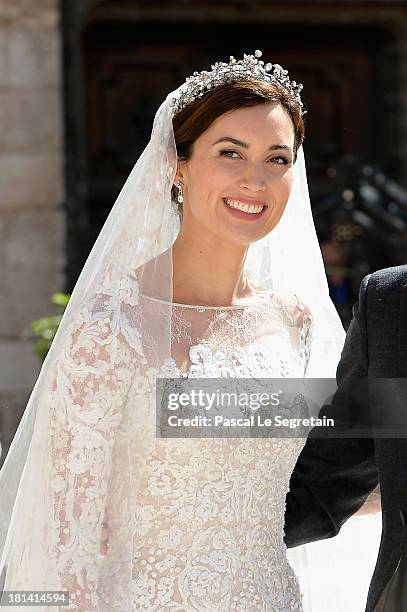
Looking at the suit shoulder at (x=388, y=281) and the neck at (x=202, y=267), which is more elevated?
the neck at (x=202, y=267)

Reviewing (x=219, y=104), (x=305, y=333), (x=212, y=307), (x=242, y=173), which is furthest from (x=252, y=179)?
(x=305, y=333)

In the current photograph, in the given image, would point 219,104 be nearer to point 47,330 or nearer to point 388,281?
point 388,281

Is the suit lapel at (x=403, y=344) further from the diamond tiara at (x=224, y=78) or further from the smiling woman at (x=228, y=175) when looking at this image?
Answer: the diamond tiara at (x=224, y=78)

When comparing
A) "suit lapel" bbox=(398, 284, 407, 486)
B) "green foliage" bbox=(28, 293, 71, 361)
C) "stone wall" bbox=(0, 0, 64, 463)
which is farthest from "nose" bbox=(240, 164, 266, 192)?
"stone wall" bbox=(0, 0, 64, 463)

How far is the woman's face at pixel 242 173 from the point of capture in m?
2.18

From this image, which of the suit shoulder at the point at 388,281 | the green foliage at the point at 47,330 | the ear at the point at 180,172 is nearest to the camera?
the suit shoulder at the point at 388,281

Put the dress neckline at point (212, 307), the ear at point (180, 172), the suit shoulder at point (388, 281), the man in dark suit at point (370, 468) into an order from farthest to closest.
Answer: the ear at point (180, 172), the dress neckline at point (212, 307), the suit shoulder at point (388, 281), the man in dark suit at point (370, 468)

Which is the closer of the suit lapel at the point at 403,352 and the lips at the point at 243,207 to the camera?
the suit lapel at the point at 403,352

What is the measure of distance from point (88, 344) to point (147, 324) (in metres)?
0.15

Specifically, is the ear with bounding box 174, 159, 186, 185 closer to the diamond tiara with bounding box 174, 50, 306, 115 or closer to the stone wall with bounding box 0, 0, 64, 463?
the diamond tiara with bounding box 174, 50, 306, 115

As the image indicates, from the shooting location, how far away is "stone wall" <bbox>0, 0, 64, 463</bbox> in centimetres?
495

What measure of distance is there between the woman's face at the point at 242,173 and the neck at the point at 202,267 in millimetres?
32

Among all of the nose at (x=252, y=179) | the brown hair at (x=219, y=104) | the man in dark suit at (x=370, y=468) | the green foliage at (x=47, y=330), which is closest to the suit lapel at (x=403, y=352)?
the man in dark suit at (x=370, y=468)

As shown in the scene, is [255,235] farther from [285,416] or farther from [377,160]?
[377,160]
